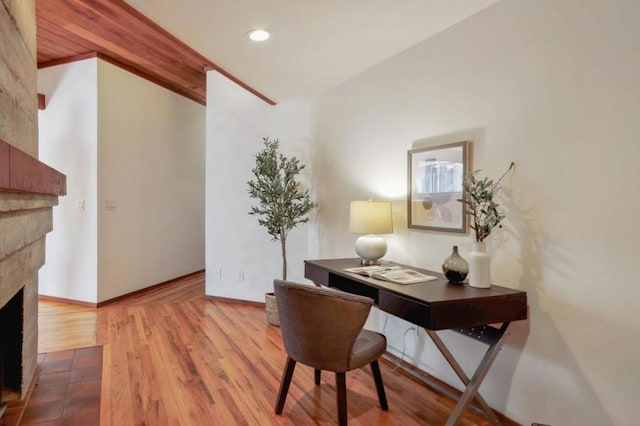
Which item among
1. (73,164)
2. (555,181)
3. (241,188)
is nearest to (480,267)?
(555,181)

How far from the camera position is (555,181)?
1959 mm

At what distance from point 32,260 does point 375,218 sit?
2087 millimetres

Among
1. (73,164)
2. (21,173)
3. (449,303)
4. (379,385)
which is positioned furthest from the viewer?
(73,164)

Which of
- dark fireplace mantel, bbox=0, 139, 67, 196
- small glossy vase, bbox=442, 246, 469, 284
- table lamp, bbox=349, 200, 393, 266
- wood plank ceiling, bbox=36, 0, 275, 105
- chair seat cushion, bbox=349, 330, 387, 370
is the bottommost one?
chair seat cushion, bbox=349, 330, 387, 370

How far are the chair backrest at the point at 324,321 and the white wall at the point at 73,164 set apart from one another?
3.30m

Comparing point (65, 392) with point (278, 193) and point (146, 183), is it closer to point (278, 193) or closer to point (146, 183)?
point (278, 193)

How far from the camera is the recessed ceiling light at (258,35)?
2557 mm

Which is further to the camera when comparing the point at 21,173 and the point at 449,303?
the point at 449,303

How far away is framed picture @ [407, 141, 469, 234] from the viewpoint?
2473mm

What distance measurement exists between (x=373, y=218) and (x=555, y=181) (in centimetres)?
125

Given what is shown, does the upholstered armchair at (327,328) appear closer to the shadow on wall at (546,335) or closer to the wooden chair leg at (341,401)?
the wooden chair leg at (341,401)

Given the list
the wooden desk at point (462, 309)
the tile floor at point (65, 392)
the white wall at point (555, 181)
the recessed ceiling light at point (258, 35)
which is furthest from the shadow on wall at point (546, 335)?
the tile floor at point (65, 392)

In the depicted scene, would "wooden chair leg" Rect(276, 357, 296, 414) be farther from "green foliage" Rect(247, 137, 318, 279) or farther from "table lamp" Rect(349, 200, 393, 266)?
"green foliage" Rect(247, 137, 318, 279)

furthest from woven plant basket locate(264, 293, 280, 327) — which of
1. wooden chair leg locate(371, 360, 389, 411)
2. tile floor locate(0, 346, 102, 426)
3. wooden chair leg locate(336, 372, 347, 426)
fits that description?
wooden chair leg locate(336, 372, 347, 426)
